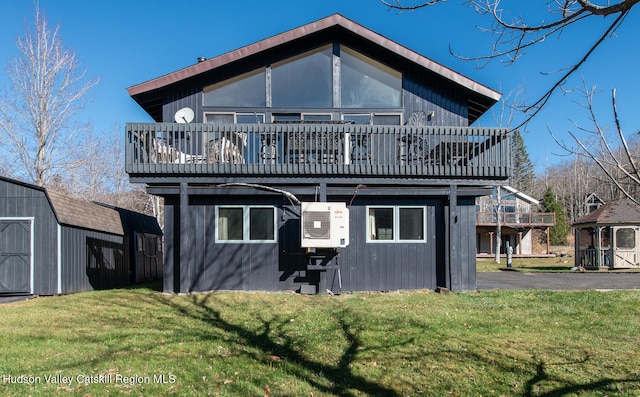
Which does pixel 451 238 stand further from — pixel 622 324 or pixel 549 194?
pixel 549 194

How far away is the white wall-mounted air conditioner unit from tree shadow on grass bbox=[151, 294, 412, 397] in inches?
82.6

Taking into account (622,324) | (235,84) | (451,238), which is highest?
(235,84)

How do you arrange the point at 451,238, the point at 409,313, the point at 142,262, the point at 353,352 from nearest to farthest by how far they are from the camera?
the point at 353,352 → the point at 409,313 → the point at 451,238 → the point at 142,262

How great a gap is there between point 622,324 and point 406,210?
5086 millimetres

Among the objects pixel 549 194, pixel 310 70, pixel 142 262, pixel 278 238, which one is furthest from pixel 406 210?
pixel 549 194

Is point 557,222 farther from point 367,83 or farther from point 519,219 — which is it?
point 367,83

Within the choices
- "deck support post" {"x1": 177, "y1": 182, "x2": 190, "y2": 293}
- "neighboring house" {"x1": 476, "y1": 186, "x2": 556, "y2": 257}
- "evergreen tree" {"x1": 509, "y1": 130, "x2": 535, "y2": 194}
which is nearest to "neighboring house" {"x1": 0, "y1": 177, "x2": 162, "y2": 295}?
"deck support post" {"x1": 177, "y1": 182, "x2": 190, "y2": 293}

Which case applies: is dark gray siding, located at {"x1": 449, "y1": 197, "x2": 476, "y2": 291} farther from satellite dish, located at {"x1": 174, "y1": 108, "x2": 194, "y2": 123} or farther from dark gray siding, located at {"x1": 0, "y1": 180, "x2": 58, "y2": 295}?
dark gray siding, located at {"x1": 0, "y1": 180, "x2": 58, "y2": 295}

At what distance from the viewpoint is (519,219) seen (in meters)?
38.0

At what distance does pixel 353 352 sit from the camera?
6.32 m

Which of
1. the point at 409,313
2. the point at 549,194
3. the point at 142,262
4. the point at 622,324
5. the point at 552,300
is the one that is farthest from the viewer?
the point at 549,194

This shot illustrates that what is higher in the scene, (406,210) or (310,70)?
(310,70)

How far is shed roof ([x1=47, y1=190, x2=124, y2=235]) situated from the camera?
1171cm

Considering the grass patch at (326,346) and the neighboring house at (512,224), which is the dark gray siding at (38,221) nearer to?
the grass patch at (326,346)
